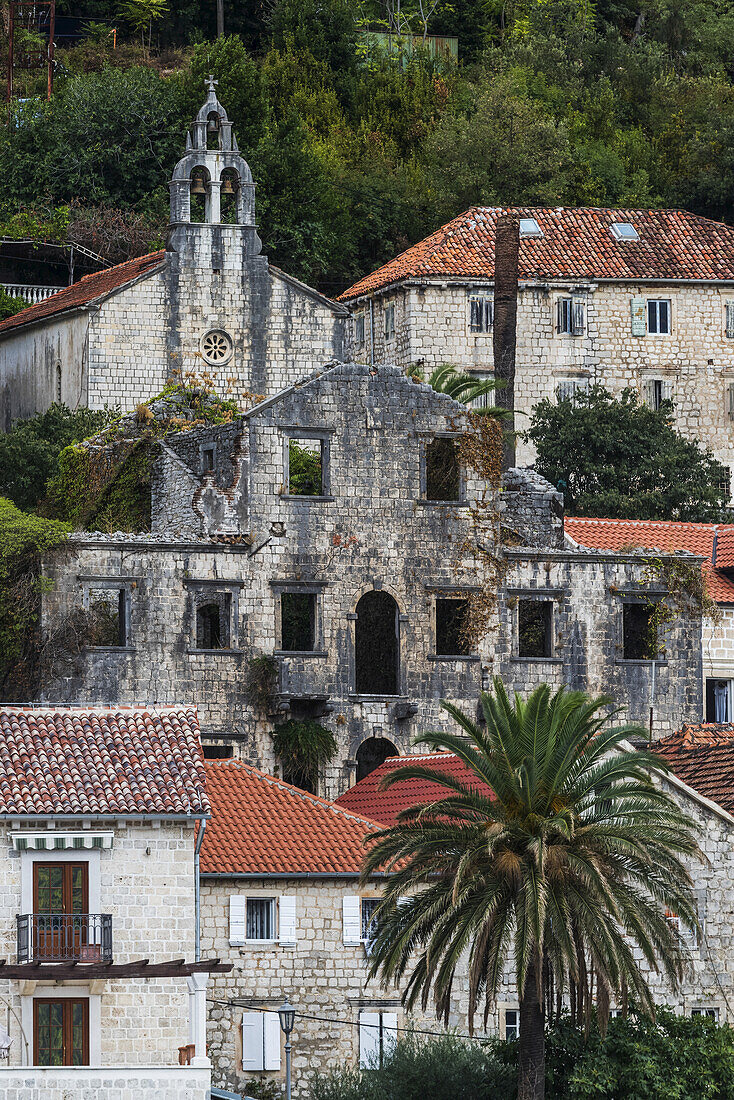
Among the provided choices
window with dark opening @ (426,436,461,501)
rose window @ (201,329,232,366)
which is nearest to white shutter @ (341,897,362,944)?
window with dark opening @ (426,436,461,501)

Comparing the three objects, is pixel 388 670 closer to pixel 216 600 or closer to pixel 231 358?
pixel 216 600

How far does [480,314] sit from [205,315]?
578 inches

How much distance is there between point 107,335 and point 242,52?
87.8 ft

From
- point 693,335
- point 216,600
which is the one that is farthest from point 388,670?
point 693,335

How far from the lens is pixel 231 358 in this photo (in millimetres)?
71125

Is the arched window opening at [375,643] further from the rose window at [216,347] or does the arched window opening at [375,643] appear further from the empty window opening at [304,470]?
the rose window at [216,347]

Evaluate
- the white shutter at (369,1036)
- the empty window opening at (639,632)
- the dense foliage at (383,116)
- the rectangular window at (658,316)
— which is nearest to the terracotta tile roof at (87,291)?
the dense foliage at (383,116)

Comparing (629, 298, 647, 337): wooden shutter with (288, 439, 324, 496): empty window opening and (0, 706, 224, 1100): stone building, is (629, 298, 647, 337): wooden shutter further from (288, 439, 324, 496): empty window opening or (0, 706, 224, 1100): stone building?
(0, 706, 224, 1100): stone building

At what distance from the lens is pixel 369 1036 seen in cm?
4734

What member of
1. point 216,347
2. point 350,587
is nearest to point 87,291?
point 216,347

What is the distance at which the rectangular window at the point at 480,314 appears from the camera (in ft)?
272

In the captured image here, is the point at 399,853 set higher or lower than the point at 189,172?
lower

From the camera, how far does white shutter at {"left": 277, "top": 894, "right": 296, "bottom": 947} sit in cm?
4778

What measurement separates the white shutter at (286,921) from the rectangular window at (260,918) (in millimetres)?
160
